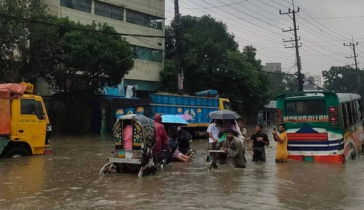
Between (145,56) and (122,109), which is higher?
(145,56)

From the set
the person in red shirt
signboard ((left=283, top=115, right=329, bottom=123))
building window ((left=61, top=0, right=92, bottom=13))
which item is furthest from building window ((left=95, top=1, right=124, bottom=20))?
the person in red shirt

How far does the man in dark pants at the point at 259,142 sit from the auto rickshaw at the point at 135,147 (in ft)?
12.2

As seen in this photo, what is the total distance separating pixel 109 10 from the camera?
36406 millimetres

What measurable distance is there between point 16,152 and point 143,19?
27.7m

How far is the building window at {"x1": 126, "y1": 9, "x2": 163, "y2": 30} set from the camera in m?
38.6

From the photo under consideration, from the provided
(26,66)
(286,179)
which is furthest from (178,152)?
(26,66)

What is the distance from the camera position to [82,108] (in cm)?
3042

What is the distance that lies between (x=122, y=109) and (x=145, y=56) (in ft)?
54.4

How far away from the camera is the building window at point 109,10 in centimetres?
3538

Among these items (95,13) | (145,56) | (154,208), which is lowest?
(154,208)

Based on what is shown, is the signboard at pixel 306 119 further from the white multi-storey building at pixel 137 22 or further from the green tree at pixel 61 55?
the white multi-storey building at pixel 137 22

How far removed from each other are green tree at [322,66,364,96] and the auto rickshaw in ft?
206

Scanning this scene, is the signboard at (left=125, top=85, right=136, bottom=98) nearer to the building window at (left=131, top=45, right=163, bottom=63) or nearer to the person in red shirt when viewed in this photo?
the building window at (left=131, top=45, right=163, bottom=63)

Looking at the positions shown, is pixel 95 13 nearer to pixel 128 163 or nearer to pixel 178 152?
pixel 178 152
